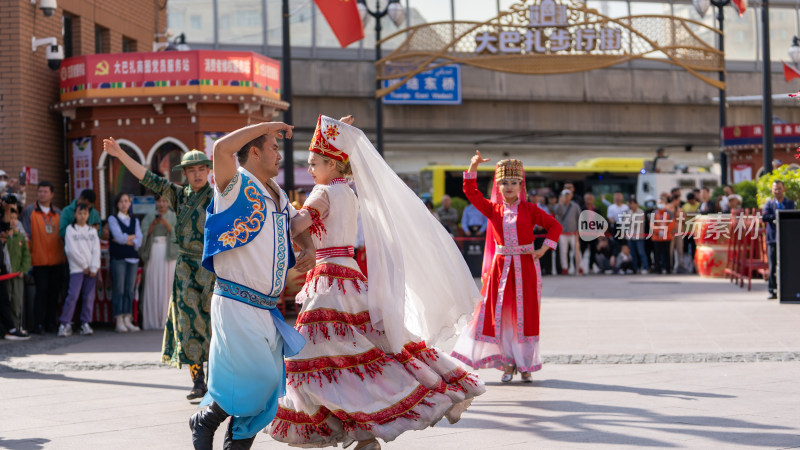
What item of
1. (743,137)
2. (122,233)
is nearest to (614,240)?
(743,137)

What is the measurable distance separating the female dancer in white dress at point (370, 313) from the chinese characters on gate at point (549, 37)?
50.4ft

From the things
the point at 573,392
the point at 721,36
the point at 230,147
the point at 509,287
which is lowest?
the point at 573,392

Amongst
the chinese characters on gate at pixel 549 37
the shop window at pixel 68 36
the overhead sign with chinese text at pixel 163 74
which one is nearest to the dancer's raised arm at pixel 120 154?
the overhead sign with chinese text at pixel 163 74

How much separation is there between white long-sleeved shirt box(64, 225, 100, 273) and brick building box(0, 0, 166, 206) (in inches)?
147

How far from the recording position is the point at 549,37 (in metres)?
21.6

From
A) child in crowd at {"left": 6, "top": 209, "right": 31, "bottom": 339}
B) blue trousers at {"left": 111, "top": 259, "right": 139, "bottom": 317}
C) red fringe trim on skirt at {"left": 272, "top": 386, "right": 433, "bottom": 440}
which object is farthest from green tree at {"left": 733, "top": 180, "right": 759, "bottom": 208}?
red fringe trim on skirt at {"left": 272, "top": 386, "right": 433, "bottom": 440}

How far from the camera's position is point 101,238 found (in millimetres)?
14547

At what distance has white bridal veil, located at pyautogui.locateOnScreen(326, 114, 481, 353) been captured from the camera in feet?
20.7

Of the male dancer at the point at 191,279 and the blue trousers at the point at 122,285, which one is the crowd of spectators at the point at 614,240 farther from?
the male dancer at the point at 191,279

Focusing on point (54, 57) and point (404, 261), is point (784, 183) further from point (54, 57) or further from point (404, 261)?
point (54, 57)

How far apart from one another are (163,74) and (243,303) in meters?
12.1

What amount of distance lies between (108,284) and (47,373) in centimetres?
417

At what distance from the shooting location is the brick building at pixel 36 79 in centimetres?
1644

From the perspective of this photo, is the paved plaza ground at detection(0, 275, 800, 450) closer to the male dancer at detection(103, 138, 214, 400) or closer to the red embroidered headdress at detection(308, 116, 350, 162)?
the male dancer at detection(103, 138, 214, 400)
